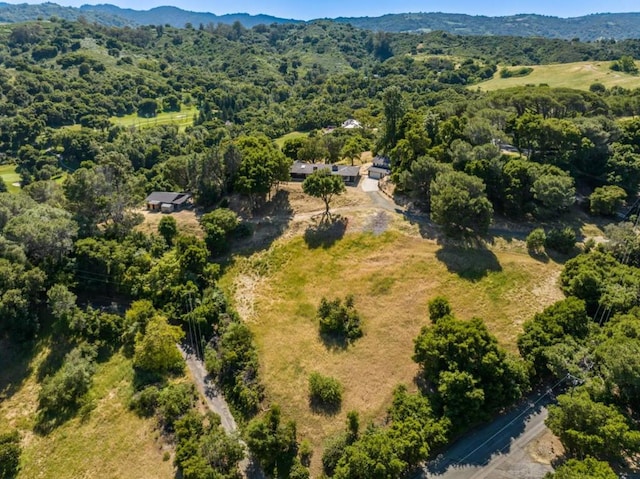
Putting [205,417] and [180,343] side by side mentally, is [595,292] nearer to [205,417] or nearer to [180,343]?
[205,417]

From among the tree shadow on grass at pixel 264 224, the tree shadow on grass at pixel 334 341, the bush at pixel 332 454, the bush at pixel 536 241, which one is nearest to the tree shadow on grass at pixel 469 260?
the bush at pixel 536 241

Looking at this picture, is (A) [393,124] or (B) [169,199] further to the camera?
(A) [393,124]

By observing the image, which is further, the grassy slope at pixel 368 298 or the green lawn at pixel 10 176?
the green lawn at pixel 10 176

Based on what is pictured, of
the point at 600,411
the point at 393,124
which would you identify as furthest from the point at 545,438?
the point at 393,124

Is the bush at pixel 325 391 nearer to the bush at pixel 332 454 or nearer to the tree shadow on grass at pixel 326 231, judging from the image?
the bush at pixel 332 454

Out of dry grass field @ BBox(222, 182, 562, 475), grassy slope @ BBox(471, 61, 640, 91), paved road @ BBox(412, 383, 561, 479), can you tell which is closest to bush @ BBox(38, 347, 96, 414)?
dry grass field @ BBox(222, 182, 562, 475)

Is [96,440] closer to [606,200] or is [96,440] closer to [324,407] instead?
[324,407]

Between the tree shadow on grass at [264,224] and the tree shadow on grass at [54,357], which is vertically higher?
the tree shadow on grass at [264,224]
